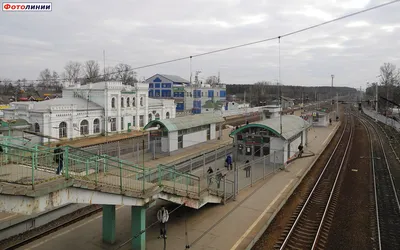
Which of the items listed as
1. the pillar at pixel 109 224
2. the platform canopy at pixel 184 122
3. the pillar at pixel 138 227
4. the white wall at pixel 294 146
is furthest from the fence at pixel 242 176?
the platform canopy at pixel 184 122

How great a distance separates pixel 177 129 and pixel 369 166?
17.8 m

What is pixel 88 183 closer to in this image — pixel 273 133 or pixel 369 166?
pixel 273 133

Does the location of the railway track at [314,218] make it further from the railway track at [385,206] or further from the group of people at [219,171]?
the group of people at [219,171]

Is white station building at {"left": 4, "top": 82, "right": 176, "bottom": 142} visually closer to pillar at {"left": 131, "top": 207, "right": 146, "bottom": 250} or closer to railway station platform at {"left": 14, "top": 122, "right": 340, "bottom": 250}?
railway station platform at {"left": 14, "top": 122, "right": 340, "bottom": 250}

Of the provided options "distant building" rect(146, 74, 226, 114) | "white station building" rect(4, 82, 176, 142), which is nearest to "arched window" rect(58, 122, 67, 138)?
"white station building" rect(4, 82, 176, 142)

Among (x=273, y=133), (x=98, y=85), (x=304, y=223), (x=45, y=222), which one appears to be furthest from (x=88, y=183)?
(x=98, y=85)

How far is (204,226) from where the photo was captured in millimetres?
14844

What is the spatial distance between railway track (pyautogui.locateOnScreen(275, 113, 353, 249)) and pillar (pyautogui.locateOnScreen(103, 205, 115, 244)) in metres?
6.94

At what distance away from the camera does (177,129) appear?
101ft

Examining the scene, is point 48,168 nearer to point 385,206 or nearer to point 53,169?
point 53,169

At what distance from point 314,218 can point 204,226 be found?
19.3ft

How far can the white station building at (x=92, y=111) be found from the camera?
3581cm

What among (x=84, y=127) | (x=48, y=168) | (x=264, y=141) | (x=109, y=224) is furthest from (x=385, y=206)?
(x=84, y=127)

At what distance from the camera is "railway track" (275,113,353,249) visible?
13.5m
